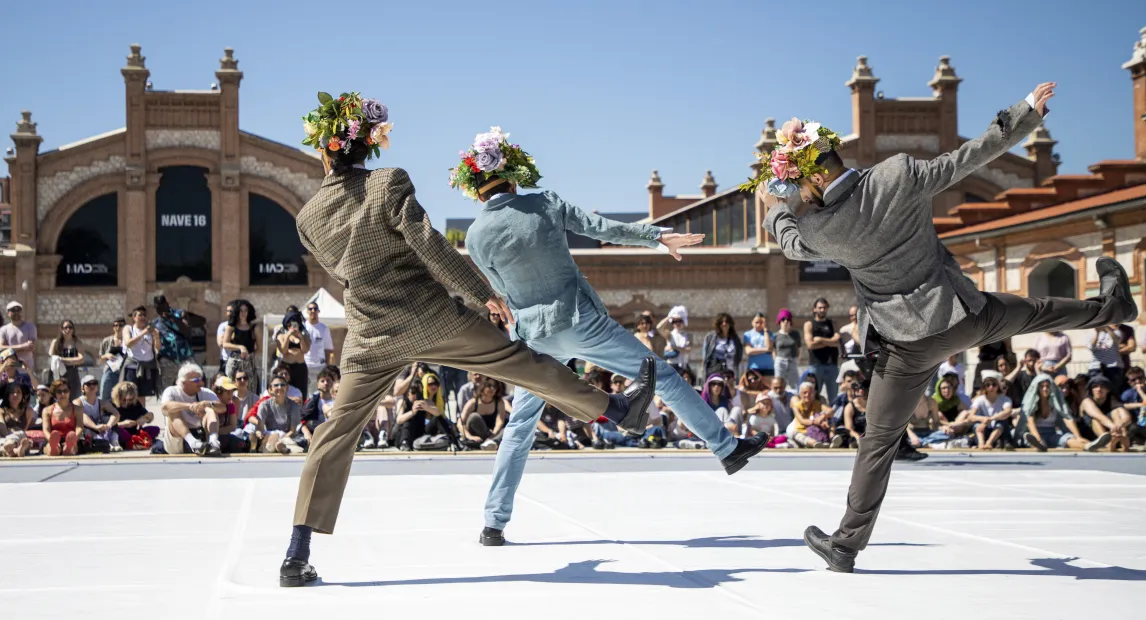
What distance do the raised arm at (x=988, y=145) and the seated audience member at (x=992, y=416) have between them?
949 cm

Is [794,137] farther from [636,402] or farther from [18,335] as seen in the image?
[18,335]

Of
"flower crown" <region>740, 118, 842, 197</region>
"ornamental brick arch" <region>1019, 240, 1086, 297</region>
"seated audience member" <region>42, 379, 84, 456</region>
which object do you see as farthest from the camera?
"ornamental brick arch" <region>1019, 240, 1086, 297</region>

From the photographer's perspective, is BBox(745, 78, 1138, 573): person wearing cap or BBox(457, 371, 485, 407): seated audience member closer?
BBox(745, 78, 1138, 573): person wearing cap

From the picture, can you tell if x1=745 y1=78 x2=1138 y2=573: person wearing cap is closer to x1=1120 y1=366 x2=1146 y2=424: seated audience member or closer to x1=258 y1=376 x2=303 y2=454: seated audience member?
x1=258 y1=376 x2=303 y2=454: seated audience member

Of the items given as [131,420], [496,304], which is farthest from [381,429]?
[496,304]

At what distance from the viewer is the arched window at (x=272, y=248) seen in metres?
37.1

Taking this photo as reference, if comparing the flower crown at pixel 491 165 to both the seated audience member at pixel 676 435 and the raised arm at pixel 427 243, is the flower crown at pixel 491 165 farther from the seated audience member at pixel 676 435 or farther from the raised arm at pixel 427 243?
the seated audience member at pixel 676 435

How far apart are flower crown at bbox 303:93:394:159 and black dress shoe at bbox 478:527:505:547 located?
1.72 metres

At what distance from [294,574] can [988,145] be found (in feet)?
9.52

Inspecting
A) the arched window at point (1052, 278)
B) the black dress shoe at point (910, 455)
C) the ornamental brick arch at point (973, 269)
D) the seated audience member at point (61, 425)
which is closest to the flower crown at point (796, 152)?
the black dress shoe at point (910, 455)

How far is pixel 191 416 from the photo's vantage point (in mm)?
12469

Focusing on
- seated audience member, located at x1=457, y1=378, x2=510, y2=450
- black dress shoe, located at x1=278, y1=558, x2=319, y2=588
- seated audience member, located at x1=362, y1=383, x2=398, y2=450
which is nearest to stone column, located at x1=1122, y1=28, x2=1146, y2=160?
seated audience member, located at x1=457, y1=378, x2=510, y2=450

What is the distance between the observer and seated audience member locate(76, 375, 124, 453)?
40.7 feet

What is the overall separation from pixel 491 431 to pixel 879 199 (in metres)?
9.53
